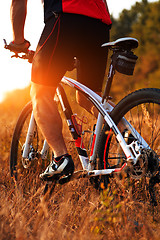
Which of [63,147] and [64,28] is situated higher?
[64,28]

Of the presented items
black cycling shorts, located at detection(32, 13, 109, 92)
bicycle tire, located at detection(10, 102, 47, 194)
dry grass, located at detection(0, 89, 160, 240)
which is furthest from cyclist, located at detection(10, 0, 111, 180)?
bicycle tire, located at detection(10, 102, 47, 194)

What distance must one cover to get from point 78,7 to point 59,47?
320mm

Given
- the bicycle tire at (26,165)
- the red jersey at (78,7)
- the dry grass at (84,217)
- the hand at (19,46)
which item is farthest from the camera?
the bicycle tire at (26,165)

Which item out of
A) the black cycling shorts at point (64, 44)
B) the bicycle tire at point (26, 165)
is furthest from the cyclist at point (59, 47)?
the bicycle tire at point (26, 165)

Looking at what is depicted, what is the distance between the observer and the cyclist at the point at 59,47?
7.59ft

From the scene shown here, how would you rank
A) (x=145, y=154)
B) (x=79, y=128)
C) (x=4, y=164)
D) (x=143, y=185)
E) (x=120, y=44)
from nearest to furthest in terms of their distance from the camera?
1. (x=145, y=154)
2. (x=120, y=44)
3. (x=143, y=185)
4. (x=79, y=128)
5. (x=4, y=164)

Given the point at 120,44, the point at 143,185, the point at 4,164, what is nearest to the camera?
the point at 120,44

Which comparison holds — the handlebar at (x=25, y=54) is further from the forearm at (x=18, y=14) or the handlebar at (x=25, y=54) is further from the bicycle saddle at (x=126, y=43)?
the bicycle saddle at (x=126, y=43)

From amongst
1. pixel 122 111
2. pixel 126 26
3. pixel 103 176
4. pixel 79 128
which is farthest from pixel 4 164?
pixel 126 26

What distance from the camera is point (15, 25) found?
2482 mm

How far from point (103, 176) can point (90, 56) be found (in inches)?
37.2

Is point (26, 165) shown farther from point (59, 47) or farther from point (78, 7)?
point (78, 7)

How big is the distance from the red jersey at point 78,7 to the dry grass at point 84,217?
4.06ft

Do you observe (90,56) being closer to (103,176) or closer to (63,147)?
(63,147)
